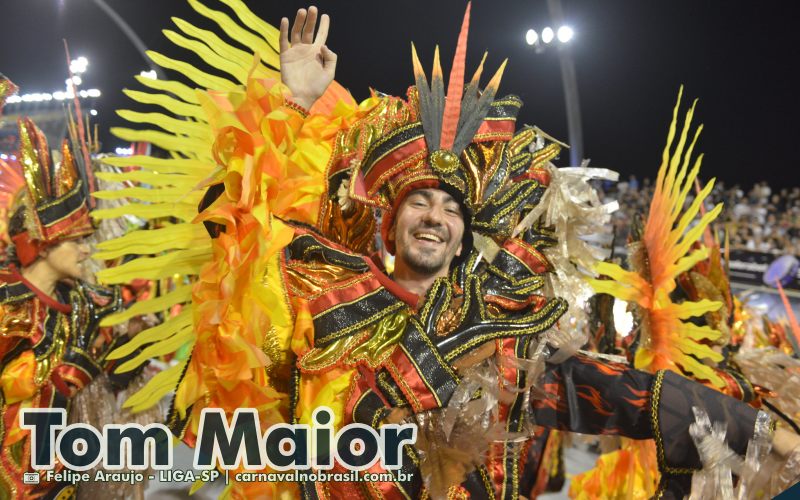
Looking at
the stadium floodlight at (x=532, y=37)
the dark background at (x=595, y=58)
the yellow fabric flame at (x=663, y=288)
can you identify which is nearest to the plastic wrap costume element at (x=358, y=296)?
the yellow fabric flame at (x=663, y=288)

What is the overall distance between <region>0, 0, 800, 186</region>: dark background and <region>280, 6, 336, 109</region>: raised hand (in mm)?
3891

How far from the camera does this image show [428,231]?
2018mm

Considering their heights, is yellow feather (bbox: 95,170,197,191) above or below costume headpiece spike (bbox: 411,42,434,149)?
below

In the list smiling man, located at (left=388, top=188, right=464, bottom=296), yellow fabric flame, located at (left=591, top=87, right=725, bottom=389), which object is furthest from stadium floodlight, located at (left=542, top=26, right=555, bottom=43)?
smiling man, located at (left=388, top=188, right=464, bottom=296)

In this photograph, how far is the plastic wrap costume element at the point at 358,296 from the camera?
1629mm

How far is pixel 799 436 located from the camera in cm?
158

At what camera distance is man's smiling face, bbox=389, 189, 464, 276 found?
2.01 m

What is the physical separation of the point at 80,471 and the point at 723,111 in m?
11.9

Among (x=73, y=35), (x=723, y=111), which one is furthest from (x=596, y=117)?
(x=73, y=35)

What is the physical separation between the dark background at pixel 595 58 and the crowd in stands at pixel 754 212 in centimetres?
91

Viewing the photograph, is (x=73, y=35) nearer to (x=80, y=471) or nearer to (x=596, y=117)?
(x=80, y=471)

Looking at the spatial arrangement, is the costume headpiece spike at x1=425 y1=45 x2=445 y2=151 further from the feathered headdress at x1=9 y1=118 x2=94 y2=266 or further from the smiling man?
the feathered headdress at x1=9 y1=118 x2=94 y2=266

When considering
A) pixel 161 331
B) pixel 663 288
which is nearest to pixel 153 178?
pixel 161 331

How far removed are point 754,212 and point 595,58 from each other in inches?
170
